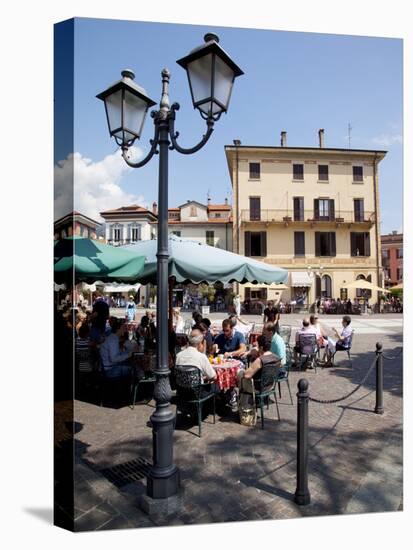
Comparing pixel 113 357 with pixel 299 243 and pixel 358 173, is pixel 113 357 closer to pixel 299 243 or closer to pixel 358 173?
pixel 358 173

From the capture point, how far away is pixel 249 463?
3184mm

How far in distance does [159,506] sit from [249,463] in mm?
1047

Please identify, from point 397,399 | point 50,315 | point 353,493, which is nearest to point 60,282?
point 50,315

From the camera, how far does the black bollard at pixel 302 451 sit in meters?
2.63

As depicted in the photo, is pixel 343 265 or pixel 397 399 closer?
pixel 397 399

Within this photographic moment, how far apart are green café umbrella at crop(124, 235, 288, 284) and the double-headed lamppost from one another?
1.64 meters

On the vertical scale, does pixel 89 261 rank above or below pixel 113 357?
above

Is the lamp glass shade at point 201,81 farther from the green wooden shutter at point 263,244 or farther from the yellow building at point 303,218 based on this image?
the green wooden shutter at point 263,244

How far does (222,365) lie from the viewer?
4387 mm

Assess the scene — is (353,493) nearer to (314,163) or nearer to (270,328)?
(270,328)

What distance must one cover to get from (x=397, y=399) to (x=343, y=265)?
72.4 feet

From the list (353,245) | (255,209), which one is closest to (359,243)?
(353,245)

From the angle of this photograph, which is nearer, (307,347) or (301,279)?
(307,347)

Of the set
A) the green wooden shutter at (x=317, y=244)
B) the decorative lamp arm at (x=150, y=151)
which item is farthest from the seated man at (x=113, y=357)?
the green wooden shutter at (x=317, y=244)
